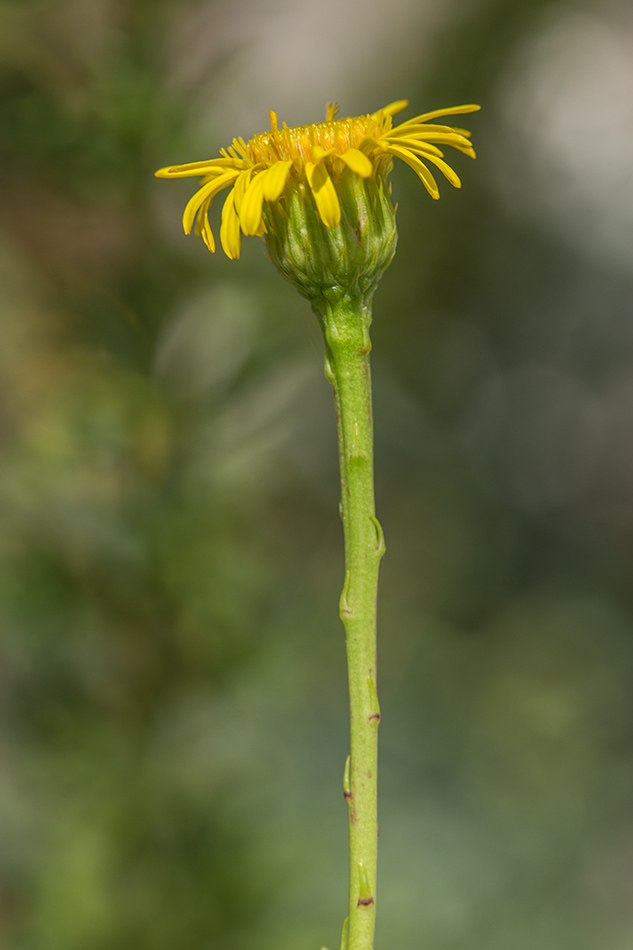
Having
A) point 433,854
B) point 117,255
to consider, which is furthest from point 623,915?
point 117,255

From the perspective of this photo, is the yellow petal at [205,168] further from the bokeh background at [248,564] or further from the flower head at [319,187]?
the bokeh background at [248,564]

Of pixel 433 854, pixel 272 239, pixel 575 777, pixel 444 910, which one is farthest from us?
pixel 575 777

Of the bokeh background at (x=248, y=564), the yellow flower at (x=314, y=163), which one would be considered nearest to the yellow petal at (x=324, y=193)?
the yellow flower at (x=314, y=163)

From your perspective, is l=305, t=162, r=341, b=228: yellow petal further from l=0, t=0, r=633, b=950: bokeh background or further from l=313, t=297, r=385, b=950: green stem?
l=0, t=0, r=633, b=950: bokeh background

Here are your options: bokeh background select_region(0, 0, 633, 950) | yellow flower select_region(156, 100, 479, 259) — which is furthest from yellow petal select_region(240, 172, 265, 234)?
bokeh background select_region(0, 0, 633, 950)

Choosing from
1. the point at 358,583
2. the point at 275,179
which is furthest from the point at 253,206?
the point at 358,583

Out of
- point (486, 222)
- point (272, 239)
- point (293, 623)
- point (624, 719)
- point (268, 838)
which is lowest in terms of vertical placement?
point (624, 719)

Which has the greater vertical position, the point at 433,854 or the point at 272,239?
the point at 272,239

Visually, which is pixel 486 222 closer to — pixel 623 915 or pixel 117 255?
pixel 117 255

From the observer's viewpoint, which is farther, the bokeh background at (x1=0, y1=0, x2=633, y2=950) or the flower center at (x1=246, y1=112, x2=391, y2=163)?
the bokeh background at (x1=0, y1=0, x2=633, y2=950)
